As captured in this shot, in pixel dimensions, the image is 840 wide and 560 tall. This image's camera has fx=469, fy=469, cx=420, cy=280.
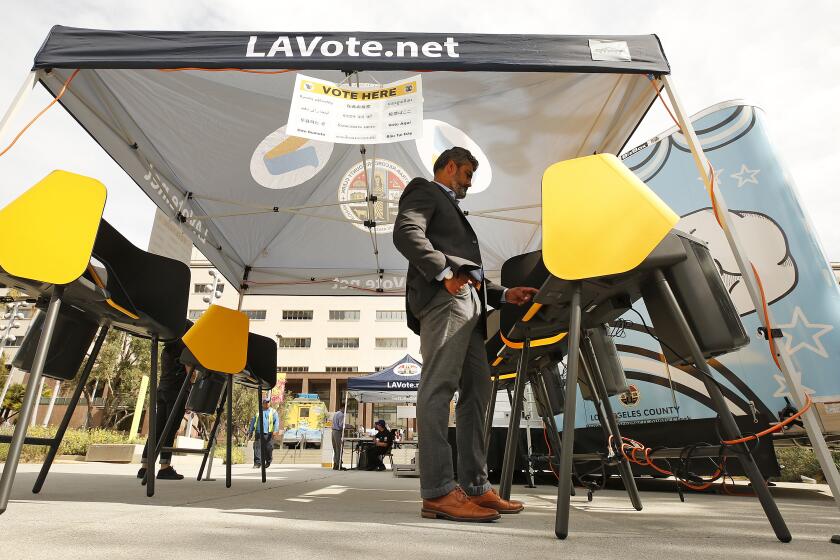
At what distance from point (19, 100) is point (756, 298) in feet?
12.0

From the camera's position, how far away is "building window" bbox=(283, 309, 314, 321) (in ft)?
130

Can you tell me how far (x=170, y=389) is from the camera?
434 cm

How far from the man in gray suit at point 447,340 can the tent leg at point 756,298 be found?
945 millimetres

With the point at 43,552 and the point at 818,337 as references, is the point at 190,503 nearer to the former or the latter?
the point at 43,552

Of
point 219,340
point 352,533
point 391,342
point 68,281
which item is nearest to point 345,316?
point 391,342

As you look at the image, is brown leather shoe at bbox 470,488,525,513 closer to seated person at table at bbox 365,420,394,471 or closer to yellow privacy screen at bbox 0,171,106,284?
yellow privacy screen at bbox 0,171,106,284

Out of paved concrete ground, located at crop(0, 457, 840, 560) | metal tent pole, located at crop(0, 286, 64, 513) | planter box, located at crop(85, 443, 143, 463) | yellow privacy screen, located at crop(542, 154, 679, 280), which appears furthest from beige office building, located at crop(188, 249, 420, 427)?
yellow privacy screen, located at crop(542, 154, 679, 280)

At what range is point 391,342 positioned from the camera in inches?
1538

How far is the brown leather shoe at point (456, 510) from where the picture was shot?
1.82 m

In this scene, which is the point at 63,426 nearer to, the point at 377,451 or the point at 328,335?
the point at 377,451

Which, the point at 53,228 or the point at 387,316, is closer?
the point at 53,228


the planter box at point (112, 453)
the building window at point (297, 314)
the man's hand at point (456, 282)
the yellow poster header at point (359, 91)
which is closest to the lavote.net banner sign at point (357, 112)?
the yellow poster header at point (359, 91)

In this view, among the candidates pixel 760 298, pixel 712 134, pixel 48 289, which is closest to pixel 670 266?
pixel 760 298

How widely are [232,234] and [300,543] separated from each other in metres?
4.83
